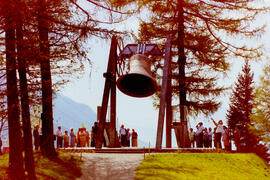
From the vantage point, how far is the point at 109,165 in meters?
11.8

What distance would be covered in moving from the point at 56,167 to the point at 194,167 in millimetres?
4456

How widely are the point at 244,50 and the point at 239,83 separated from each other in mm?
15127

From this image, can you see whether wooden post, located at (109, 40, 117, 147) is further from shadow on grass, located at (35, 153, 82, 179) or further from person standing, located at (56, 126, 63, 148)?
person standing, located at (56, 126, 63, 148)

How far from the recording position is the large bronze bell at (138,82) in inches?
404

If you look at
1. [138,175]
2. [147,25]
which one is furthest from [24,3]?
[147,25]

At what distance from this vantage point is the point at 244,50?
2138 centimetres

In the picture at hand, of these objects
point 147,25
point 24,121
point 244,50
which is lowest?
point 24,121

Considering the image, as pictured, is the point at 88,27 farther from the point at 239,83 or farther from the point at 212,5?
the point at 239,83

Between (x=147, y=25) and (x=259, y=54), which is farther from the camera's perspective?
(x=147, y=25)

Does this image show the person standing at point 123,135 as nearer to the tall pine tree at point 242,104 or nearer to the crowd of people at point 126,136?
the crowd of people at point 126,136

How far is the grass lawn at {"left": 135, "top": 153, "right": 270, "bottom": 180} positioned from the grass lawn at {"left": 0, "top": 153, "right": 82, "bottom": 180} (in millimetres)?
2052

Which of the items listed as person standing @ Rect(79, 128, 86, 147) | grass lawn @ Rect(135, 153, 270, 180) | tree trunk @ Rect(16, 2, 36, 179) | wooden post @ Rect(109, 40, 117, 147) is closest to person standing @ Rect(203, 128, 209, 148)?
grass lawn @ Rect(135, 153, 270, 180)

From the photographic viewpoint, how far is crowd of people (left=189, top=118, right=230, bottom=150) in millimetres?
19047

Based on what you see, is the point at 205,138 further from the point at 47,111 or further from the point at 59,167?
the point at 59,167
